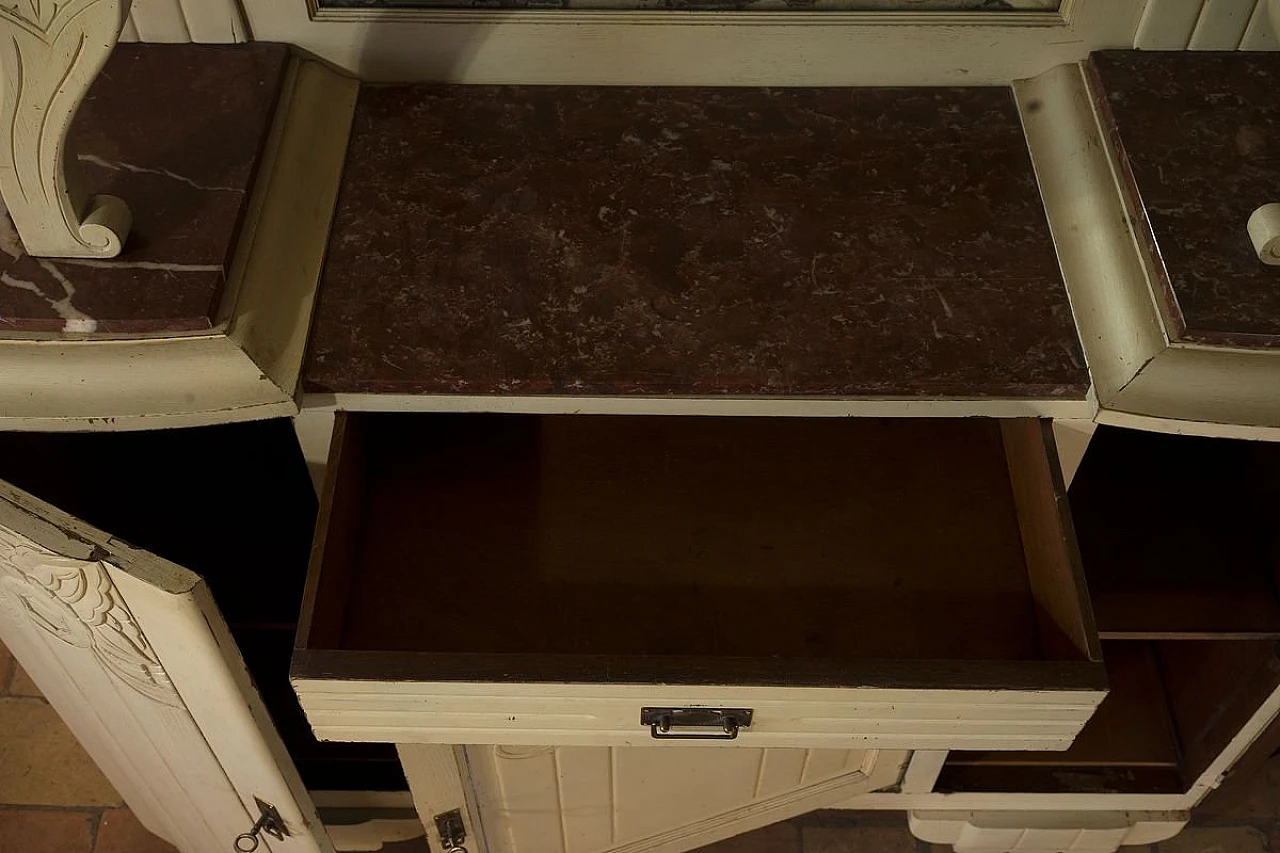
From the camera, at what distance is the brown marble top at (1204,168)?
2.95ft

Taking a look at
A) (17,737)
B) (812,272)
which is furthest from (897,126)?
(17,737)

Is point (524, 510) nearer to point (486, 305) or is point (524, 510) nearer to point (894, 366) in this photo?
point (486, 305)

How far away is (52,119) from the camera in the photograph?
830 mm

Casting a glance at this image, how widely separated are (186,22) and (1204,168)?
3.12ft

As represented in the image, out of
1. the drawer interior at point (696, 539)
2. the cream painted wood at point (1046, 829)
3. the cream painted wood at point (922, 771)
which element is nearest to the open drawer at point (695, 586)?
the drawer interior at point (696, 539)

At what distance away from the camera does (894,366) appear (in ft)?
3.03

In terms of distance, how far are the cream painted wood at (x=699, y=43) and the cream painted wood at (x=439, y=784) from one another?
2.15 feet

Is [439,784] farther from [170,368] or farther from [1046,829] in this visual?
[1046,829]

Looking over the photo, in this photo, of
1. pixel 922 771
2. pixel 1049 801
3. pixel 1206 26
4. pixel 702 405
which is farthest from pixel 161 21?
pixel 1049 801

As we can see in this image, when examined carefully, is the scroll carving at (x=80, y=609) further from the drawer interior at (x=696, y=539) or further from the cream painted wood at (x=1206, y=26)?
the cream painted wood at (x=1206, y=26)

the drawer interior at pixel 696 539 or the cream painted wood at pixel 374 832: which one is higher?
the drawer interior at pixel 696 539

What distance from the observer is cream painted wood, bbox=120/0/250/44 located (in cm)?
107

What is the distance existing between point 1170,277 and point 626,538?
1.69 ft

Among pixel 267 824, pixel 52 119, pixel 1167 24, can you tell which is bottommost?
pixel 267 824
